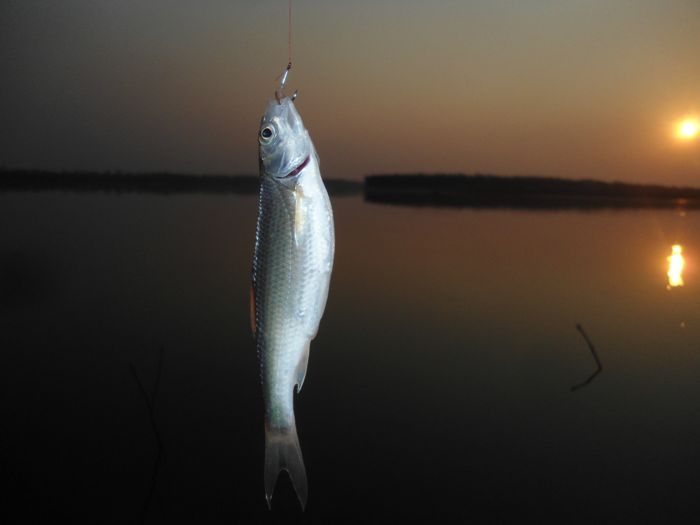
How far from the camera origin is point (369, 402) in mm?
9742

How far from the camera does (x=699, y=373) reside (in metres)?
11.9

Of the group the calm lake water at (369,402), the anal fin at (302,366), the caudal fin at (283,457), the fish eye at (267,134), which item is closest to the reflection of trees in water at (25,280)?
the calm lake water at (369,402)

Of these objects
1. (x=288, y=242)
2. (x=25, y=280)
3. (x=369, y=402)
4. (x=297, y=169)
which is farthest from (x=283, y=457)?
(x=25, y=280)

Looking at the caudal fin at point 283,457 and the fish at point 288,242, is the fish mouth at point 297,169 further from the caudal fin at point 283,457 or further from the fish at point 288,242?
the caudal fin at point 283,457

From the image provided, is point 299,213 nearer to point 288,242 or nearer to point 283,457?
point 288,242

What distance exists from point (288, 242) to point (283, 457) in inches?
29.9

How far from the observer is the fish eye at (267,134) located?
1.48 meters

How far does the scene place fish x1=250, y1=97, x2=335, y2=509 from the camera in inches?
58.7

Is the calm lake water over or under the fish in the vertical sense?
under

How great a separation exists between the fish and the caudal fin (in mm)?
243

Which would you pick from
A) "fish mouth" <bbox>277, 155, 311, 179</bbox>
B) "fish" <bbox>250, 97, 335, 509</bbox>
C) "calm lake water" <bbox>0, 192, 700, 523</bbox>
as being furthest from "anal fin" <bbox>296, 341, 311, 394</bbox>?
"calm lake water" <bbox>0, 192, 700, 523</bbox>

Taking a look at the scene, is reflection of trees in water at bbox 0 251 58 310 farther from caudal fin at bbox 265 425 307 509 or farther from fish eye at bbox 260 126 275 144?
fish eye at bbox 260 126 275 144

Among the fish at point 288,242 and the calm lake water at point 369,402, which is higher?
the fish at point 288,242

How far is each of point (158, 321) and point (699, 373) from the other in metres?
13.2
